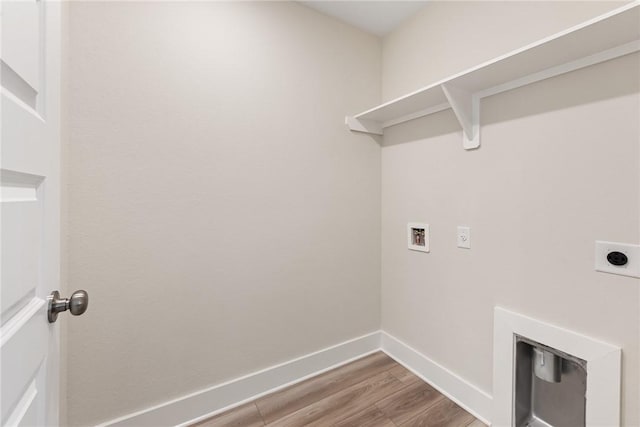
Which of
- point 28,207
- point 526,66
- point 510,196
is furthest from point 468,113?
point 28,207

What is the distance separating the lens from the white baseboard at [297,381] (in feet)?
4.46

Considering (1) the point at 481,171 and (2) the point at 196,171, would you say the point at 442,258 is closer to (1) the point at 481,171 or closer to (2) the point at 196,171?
(1) the point at 481,171

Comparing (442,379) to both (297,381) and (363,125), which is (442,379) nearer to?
(297,381)

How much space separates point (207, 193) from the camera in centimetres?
145

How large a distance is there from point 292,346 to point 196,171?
4.14 ft

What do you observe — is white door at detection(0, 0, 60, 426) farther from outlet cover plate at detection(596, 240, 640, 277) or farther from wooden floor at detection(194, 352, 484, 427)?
outlet cover plate at detection(596, 240, 640, 277)

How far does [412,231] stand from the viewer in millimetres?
1845

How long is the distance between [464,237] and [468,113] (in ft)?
2.32

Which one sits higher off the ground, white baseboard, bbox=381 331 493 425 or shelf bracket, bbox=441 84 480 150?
shelf bracket, bbox=441 84 480 150

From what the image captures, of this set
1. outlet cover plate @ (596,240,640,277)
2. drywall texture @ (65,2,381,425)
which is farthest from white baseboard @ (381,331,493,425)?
outlet cover plate @ (596,240,640,277)

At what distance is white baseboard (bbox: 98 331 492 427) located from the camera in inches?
53.5

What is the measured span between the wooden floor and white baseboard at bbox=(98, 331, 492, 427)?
0.14 feet

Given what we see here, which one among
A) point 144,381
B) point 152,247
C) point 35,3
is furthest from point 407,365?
point 35,3

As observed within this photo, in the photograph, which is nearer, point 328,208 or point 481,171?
point 481,171
